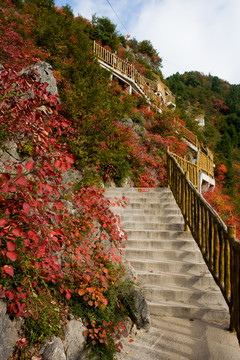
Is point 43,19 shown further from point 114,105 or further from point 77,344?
point 77,344

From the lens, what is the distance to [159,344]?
2441mm

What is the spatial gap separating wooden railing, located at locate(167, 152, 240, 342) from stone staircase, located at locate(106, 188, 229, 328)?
0.37 meters

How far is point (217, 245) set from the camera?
3.04 meters

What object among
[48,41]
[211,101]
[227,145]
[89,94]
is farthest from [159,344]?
[211,101]

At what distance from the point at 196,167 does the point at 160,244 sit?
4.83 metres

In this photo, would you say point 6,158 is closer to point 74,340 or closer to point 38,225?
point 38,225

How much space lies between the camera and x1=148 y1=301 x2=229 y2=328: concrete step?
9.47 ft

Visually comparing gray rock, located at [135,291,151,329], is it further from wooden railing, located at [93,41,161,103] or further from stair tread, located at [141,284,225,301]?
wooden railing, located at [93,41,161,103]

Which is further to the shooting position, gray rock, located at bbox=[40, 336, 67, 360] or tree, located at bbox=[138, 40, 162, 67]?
tree, located at bbox=[138, 40, 162, 67]

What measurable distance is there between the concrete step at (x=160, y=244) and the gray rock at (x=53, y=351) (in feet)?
8.48

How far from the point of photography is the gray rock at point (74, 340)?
6.52 feet

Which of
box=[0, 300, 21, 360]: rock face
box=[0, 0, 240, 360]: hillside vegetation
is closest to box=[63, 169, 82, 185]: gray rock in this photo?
box=[0, 0, 240, 360]: hillside vegetation

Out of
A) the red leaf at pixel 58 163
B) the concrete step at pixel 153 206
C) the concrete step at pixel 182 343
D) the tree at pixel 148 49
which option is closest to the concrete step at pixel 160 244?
the concrete step at pixel 153 206

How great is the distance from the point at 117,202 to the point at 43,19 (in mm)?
10678
